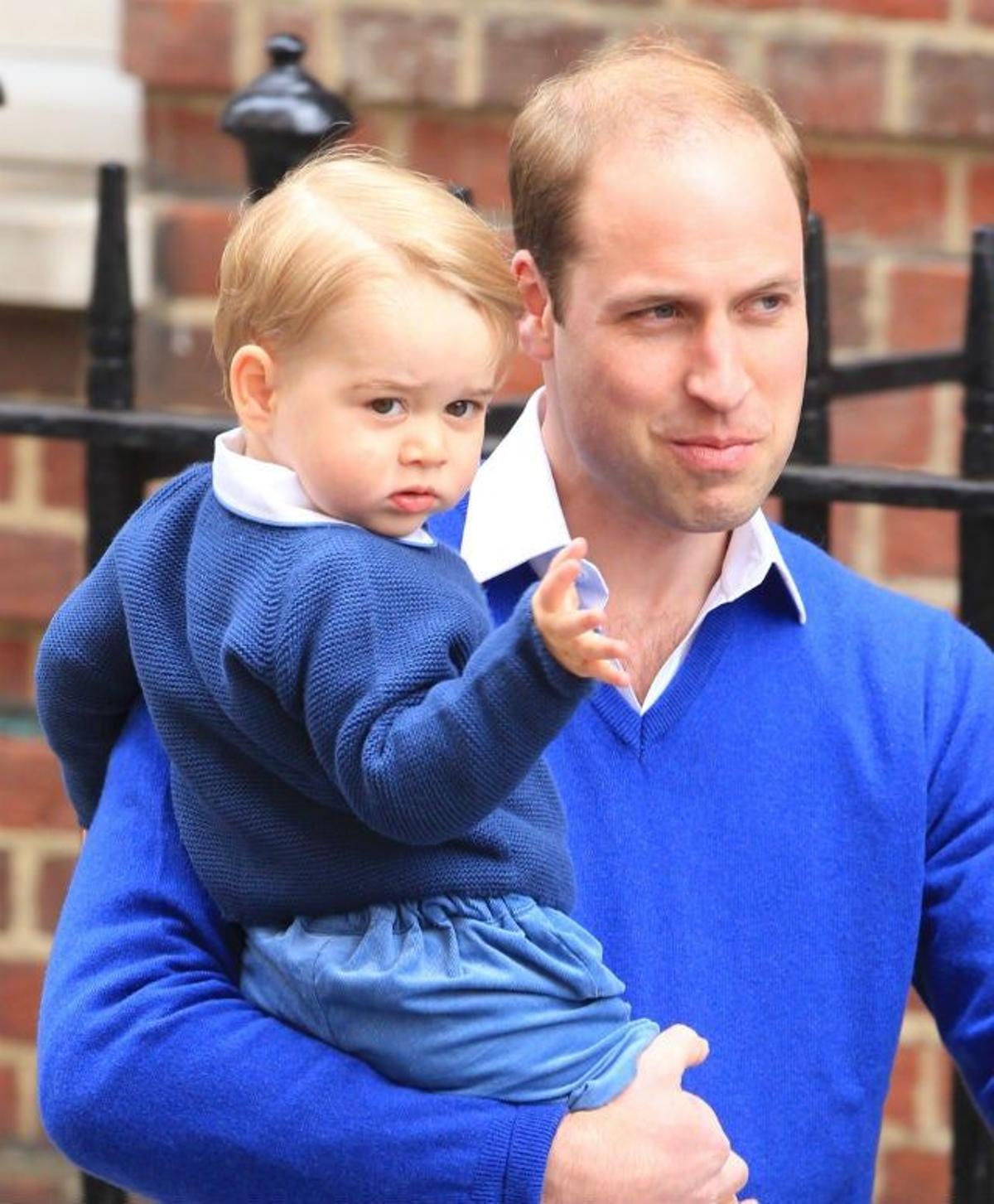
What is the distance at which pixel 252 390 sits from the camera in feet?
6.43

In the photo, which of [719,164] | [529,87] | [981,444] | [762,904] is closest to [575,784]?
[762,904]

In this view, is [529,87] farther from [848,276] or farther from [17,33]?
[17,33]

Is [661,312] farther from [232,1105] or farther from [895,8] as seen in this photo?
[895,8]

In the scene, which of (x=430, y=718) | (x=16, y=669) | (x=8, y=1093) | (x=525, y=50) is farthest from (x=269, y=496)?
(x=8, y=1093)

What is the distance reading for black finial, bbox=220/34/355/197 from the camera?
285cm

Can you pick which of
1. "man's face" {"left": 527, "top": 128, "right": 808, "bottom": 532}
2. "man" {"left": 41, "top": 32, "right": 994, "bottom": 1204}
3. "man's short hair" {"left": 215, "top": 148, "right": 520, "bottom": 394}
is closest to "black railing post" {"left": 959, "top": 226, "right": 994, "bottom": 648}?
"man" {"left": 41, "top": 32, "right": 994, "bottom": 1204}

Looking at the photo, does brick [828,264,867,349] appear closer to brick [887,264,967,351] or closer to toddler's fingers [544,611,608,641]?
brick [887,264,967,351]

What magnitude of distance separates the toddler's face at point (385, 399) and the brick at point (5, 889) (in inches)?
72.8

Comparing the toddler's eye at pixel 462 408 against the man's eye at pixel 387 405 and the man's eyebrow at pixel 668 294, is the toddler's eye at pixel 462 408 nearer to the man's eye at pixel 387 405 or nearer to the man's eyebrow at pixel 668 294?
the man's eye at pixel 387 405

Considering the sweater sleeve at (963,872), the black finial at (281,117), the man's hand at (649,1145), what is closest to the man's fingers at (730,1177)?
the man's hand at (649,1145)

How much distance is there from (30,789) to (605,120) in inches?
64.4

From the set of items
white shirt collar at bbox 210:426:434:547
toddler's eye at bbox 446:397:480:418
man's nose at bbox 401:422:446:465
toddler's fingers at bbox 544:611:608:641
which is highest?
toddler's eye at bbox 446:397:480:418

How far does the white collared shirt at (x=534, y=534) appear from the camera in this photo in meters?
2.28

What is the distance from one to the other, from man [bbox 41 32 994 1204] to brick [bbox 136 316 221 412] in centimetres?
119
